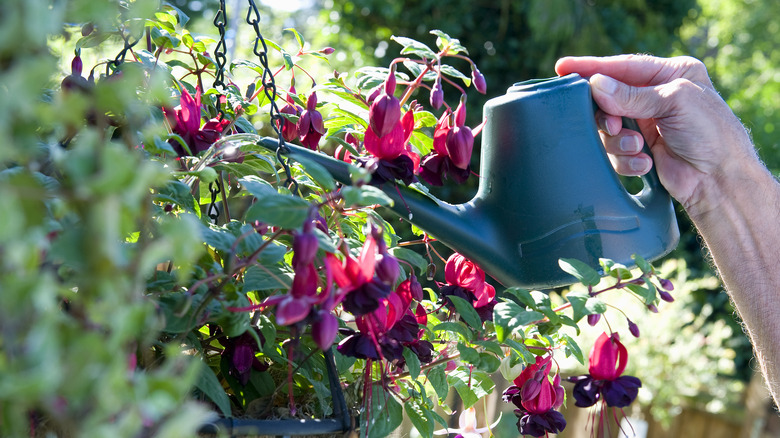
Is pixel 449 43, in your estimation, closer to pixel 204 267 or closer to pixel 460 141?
pixel 460 141

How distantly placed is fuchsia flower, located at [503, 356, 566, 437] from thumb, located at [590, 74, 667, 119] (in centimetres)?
32

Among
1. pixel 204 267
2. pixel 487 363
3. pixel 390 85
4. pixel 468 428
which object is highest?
pixel 390 85

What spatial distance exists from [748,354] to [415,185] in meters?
3.81

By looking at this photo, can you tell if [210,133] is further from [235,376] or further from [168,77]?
[235,376]

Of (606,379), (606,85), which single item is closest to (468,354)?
(606,379)

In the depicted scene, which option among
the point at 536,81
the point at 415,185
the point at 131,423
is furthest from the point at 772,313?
the point at 131,423

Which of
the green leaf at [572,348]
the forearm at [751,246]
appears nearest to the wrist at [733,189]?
the forearm at [751,246]

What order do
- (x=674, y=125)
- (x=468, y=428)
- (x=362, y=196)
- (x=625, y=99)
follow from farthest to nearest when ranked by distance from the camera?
(x=674, y=125), (x=625, y=99), (x=468, y=428), (x=362, y=196)

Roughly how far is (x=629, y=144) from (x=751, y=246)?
33cm

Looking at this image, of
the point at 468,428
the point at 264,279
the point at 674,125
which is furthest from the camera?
the point at 674,125

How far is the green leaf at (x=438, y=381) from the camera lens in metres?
0.63

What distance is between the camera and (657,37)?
15.1 ft

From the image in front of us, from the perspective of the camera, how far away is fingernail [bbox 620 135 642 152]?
85cm

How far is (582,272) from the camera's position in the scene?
0.56 metres
